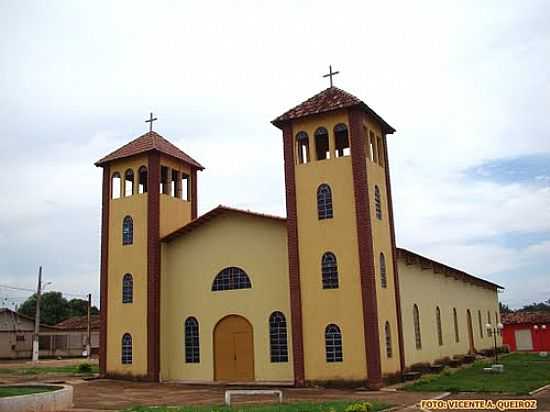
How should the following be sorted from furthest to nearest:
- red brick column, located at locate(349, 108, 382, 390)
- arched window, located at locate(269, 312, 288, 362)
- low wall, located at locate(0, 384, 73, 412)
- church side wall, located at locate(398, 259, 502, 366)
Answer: church side wall, located at locate(398, 259, 502, 366)
arched window, located at locate(269, 312, 288, 362)
red brick column, located at locate(349, 108, 382, 390)
low wall, located at locate(0, 384, 73, 412)

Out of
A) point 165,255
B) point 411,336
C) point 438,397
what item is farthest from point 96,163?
point 438,397

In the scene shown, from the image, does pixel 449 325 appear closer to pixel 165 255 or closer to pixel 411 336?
pixel 411 336

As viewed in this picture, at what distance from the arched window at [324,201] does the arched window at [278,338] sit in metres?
4.28

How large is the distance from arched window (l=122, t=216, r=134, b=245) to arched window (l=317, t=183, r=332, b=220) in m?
9.13

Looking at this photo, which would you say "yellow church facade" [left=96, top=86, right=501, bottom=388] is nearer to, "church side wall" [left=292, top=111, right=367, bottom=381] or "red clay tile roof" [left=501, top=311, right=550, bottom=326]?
"church side wall" [left=292, top=111, right=367, bottom=381]

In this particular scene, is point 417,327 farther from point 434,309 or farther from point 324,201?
point 324,201

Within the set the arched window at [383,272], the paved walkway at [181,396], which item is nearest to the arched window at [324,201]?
the arched window at [383,272]

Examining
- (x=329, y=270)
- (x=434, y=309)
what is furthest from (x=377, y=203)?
(x=434, y=309)

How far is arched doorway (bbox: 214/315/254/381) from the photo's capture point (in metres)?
24.5

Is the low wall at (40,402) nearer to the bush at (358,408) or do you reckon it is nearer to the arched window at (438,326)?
the bush at (358,408)

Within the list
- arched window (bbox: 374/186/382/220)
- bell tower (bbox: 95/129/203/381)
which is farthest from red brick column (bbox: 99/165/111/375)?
arched window (bbox: 374/186/382/220)

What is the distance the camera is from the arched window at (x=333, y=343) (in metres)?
21.6

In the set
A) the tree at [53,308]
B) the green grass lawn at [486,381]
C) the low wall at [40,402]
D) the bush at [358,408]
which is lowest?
the green grass lawn at [486,381]

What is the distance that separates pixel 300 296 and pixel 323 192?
3.76 metres
